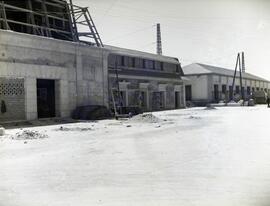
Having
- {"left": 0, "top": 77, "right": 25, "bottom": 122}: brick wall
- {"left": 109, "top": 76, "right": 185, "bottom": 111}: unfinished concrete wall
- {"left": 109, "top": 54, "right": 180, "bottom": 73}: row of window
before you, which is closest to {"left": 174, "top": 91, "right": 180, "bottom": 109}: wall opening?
{"left": 109, "top": 76, "right": 185, "bottom": 111}: unfinished concrete wall

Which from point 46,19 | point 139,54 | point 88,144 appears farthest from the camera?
point 139,54

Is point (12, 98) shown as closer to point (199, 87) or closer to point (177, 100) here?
point (177, 100)

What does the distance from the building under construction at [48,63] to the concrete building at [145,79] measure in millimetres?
414

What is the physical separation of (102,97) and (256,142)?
16.2 metres

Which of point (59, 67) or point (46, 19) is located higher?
point (46, 19)

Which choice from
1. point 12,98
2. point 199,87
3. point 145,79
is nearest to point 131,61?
point 145,79

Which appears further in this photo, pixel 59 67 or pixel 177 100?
pixel 177 100

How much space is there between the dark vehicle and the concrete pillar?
2948 millimetres

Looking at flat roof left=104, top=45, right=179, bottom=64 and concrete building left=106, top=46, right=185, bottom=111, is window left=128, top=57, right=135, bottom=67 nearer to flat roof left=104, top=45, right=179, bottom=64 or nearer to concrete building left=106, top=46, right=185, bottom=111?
concrete building left=106, top=46, right=185, bottom=111

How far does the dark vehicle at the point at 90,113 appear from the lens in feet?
73.6

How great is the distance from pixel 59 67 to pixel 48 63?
0.96m

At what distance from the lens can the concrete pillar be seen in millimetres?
19594

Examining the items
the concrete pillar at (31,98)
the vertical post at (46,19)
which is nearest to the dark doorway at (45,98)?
the concrete pillar at (31,98)

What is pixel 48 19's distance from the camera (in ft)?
79.7
